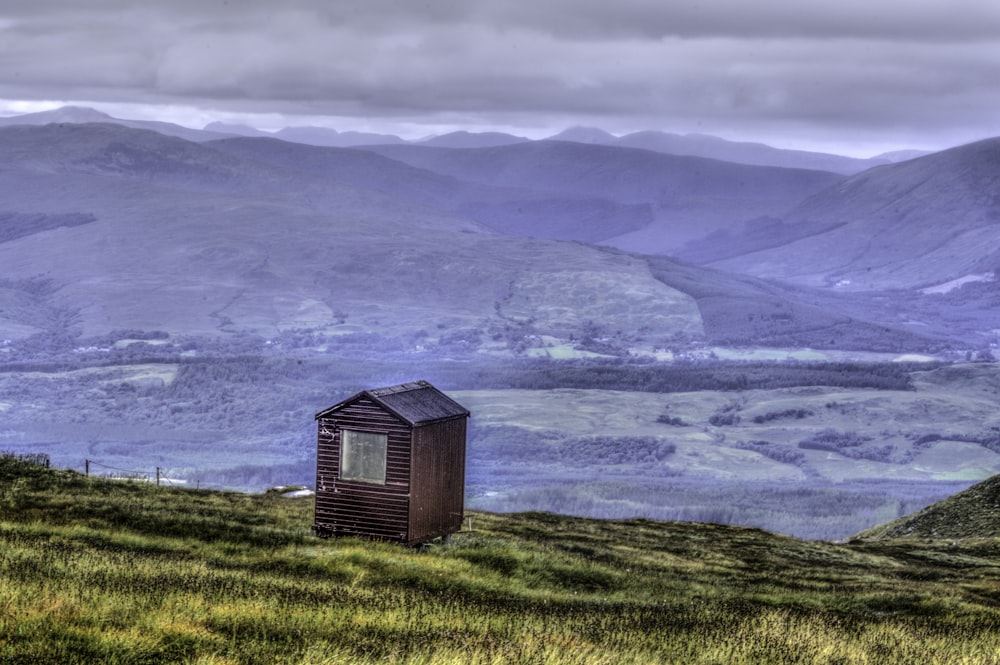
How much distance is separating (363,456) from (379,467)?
2.02 ft

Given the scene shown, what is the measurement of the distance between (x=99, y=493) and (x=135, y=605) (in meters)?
29.3

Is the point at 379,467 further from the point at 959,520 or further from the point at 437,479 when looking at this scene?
the point at 959,520

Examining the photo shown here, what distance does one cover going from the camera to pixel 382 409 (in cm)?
3647

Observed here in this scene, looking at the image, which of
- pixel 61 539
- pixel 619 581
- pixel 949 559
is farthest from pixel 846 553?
pixel 61 539

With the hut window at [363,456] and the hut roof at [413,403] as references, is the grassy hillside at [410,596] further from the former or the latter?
the hut roof at [413,403]

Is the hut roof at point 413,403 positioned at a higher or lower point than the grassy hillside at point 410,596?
higher

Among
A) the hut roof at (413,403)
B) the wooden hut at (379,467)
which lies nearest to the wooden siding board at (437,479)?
the wooden hut at (379,467)

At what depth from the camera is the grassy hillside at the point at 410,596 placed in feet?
47.9

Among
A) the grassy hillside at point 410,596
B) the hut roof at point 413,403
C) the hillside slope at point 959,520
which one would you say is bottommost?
the hillside slope at point 959,520

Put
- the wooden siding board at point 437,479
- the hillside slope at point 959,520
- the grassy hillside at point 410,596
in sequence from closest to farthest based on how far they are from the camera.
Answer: the grassy hillside at point 410,596
the wooden siding board at point 437,479
the hillside slope at point 959,520

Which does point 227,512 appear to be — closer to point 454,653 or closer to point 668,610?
point 668,610

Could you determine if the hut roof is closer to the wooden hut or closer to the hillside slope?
the wooden hut

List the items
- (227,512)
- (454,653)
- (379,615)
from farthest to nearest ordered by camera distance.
A: 1. (227,512)
2. (379,615)
3. (454,653)

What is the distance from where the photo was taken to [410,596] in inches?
866
